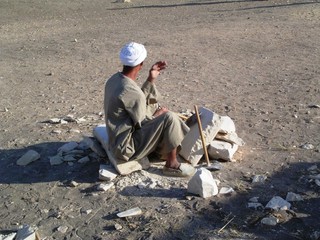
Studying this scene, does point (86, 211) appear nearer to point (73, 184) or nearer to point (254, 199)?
point (73, 184)

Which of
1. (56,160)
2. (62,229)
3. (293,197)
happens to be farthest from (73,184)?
(293,197)

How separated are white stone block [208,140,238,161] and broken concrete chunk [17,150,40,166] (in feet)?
6.44

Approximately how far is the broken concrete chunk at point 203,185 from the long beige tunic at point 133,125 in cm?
46

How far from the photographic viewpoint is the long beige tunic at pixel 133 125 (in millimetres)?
4324

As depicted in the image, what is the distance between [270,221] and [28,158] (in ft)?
9.12

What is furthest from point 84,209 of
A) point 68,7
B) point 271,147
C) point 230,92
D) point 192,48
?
point 68,7

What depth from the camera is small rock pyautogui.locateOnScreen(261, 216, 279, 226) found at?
378 centimetres

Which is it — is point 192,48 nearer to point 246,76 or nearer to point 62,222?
point 246,76

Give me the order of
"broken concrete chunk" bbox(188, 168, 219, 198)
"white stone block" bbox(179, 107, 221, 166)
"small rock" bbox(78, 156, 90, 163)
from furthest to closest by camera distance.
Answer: "small rock" bbox(78, 156, 90, 163), "white stone block" bbox(179, 107, 221, 166), "broken concrete chunk" bbox(188, 168, 219, 198)

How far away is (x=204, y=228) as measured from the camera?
3.79 m

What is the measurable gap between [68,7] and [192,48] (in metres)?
9.65

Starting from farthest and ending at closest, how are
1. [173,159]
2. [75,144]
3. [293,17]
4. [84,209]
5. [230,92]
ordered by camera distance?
[293,17] < [230,92] < [75,144] < [173,159] < [84,209]

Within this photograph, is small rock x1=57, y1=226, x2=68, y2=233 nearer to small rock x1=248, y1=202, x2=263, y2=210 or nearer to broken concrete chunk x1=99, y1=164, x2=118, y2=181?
broken concrete chunk x1=99, y1=164, x2=118, y2=181

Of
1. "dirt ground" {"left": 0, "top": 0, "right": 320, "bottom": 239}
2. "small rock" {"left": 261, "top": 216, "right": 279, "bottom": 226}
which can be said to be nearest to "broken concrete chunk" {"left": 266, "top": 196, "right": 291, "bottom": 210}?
"dirt ground" {"left": 0, "top": 0, "right": 320, "bottom": 239}
